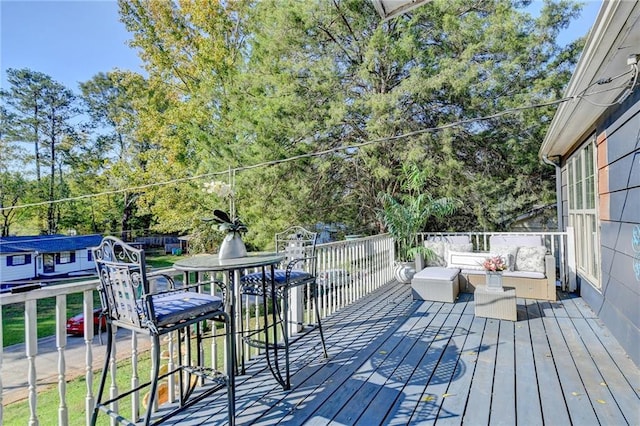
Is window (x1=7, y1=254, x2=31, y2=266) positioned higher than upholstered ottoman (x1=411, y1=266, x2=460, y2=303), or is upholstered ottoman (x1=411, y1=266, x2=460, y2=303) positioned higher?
upholstered ottoman (x1=411, y1=266, x2=460, y2=303)

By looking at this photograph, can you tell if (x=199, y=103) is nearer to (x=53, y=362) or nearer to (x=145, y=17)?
(x=145, y=17)

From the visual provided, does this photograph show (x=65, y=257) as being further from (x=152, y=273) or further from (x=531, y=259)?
(x=531, y=259)

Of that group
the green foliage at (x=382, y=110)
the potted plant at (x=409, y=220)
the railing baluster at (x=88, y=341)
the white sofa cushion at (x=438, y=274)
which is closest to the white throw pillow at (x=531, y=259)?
the white sofa cushion at (x=438, y=274)

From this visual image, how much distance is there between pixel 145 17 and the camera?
1300 cm

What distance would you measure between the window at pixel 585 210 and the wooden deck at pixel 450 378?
94 centimetres

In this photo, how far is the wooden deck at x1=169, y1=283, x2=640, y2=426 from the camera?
224 cm

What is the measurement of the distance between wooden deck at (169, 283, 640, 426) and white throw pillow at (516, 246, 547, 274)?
127cm

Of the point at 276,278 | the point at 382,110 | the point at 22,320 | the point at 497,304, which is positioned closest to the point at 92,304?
the point at 276,278

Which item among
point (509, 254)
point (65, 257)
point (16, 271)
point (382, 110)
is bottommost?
point (16, 271)

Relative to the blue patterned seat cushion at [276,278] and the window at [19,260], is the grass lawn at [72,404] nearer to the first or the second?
the blue patterned seat cushion at [276,278]

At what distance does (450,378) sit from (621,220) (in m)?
2.25

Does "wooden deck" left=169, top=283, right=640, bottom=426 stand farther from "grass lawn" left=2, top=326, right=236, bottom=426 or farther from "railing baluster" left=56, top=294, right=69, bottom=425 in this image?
"grass lawn" left=2, top=326, right=236, bottom=426

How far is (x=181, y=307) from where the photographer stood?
79.0 inches

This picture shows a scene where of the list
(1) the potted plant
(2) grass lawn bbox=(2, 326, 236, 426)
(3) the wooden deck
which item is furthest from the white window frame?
(3) the wooden deck
